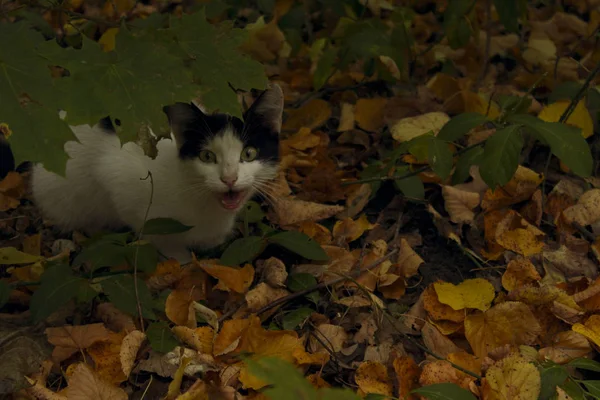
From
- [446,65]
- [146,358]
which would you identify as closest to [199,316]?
[146,358]

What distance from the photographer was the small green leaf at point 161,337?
192 centimetres

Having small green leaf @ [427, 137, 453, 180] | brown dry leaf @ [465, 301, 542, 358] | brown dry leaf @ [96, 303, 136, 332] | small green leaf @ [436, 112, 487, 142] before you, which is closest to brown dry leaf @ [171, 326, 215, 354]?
brown dry leaf @ [96, 303, 136, 332]

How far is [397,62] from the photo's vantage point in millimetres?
2861

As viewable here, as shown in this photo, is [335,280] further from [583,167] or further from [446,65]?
[446,65]

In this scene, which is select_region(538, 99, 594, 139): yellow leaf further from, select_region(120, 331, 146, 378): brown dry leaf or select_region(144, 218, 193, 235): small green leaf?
select_region(120, 331, 146, 378): brown dry leaf

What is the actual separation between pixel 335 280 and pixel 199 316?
451mm

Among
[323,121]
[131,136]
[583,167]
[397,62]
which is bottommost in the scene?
[323,121]

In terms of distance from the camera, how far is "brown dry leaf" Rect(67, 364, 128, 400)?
1757 millimetres

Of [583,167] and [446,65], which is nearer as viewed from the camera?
[583,167]

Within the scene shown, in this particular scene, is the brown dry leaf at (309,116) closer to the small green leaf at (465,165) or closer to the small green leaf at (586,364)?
the small green leaf at (465,165)

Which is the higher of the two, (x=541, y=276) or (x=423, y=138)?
(x=423, y=138)

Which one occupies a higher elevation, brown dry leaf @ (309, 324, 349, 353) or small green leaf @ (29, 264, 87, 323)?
small green leaf @ (29, 264, 87, 323)

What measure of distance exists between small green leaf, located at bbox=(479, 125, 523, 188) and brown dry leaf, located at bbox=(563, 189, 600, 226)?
1.78 feet

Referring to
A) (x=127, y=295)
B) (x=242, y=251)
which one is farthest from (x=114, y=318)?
(x=242, y=251)
